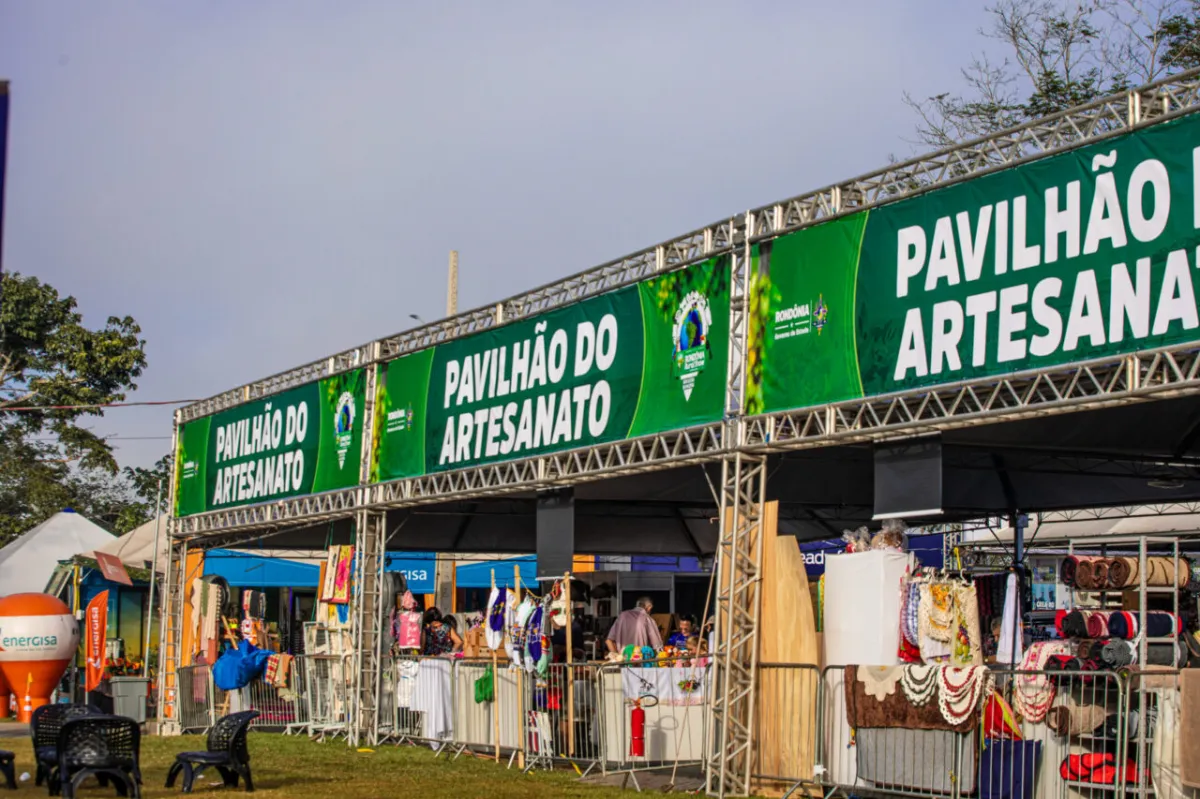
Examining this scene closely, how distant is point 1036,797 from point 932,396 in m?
3.27

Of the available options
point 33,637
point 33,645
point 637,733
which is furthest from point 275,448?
point 637,733

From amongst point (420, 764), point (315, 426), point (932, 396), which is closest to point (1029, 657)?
point (932, 396)

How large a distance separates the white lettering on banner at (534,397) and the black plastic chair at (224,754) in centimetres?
490

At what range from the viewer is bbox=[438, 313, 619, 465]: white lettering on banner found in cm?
1666

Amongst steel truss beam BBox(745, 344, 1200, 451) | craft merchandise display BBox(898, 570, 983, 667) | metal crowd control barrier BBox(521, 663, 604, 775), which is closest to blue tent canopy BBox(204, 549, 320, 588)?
metal crowd control barrier BBox(521, 663, 604, 775)

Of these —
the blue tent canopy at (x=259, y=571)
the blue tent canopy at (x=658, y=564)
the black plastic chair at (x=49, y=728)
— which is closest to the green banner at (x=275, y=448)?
the blue tent canopy at (x=259, y=571)

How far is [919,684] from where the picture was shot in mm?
12117

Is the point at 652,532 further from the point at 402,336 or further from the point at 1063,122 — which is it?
the point at 1063,122

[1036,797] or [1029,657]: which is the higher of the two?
[1029,657]

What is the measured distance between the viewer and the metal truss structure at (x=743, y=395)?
10828mm

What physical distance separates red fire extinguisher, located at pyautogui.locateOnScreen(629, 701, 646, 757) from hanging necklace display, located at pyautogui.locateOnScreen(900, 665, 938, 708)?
3.57 m

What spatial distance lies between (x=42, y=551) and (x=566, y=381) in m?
22.2

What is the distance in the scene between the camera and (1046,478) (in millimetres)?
16500

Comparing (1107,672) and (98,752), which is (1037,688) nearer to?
(1107,672)
